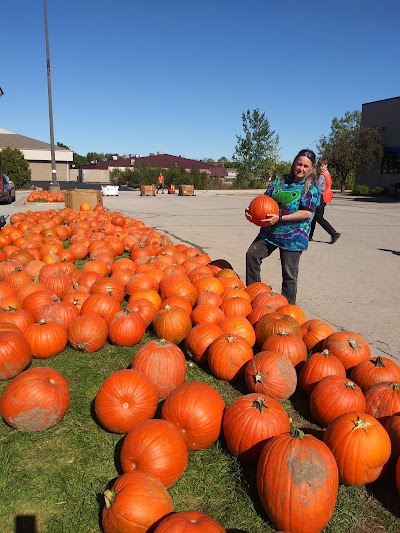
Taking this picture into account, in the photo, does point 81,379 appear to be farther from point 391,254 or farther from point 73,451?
point 391,254

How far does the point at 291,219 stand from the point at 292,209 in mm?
207

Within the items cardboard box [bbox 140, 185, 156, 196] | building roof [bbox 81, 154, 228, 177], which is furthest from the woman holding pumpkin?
building roof [bbox 81, 154, 228, 177]

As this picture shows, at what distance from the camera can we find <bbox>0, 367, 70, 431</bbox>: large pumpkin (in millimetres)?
2809

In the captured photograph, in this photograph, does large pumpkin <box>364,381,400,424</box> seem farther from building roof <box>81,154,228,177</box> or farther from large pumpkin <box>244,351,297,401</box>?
building roof <box>81,154,228,177</box>

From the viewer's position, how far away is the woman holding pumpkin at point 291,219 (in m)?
4.67

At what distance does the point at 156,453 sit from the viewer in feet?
7.75

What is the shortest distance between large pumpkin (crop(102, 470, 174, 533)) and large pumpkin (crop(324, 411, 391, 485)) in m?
1.03

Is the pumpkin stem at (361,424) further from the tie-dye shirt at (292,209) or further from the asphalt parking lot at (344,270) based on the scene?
the tie-dye shirt at (292,209)

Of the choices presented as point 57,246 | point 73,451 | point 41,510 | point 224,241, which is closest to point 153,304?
point 73,451

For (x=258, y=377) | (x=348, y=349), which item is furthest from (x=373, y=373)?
(x=258, y=377)

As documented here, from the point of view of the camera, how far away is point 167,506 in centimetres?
209

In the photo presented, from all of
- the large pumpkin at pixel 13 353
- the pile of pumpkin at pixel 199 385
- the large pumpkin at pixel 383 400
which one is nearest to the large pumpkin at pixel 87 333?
the pile of pumpkin at pixel 199 385

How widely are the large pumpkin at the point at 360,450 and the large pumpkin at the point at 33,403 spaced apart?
1.81 meters

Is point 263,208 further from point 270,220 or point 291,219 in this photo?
point 291,219
